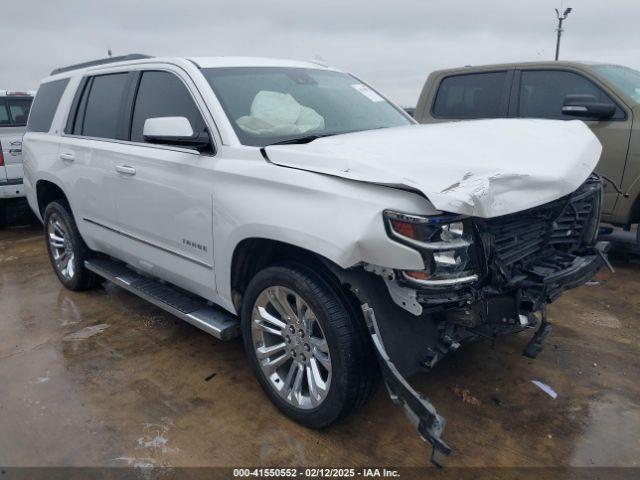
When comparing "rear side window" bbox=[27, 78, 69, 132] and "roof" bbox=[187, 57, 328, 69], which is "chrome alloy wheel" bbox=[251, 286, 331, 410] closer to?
"roof" bbox=[187, 57, 328, 69]

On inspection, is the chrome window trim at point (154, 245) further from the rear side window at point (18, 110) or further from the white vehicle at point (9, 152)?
the rear side window at point (18, 110)

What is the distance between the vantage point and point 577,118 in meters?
5.35

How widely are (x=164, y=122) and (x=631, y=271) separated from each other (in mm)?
4763

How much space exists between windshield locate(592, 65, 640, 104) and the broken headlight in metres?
3.97

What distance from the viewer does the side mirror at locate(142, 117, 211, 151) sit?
2984 millimetres

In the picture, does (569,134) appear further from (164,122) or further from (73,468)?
(73,468)

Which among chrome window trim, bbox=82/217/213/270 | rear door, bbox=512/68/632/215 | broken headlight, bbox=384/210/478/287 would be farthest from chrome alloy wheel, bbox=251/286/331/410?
rear door, bbox=512/68/632/215

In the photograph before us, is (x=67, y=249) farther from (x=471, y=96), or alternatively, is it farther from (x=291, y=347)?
(x=471, y=96)

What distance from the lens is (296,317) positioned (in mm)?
2766

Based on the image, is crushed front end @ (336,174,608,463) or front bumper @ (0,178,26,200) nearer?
crushed front end @ (336,174,608,463)

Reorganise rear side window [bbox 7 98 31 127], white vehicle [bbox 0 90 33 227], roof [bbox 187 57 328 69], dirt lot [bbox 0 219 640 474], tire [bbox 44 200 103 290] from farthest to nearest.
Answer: rear side window [bbox 7 98 31 127] → white vehicle [bbox 0 90 33 227] → tire [bbox 44 200 103 290] → roof [bbox 187 57 328 69] → dirt lot [bbox 0 219 640 474]

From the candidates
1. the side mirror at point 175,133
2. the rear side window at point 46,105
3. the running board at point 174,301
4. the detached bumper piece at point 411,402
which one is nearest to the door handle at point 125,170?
the side mirror at point 175,133

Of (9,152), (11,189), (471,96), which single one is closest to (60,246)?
(11,189)

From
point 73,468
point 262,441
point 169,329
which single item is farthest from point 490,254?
point 169,329
